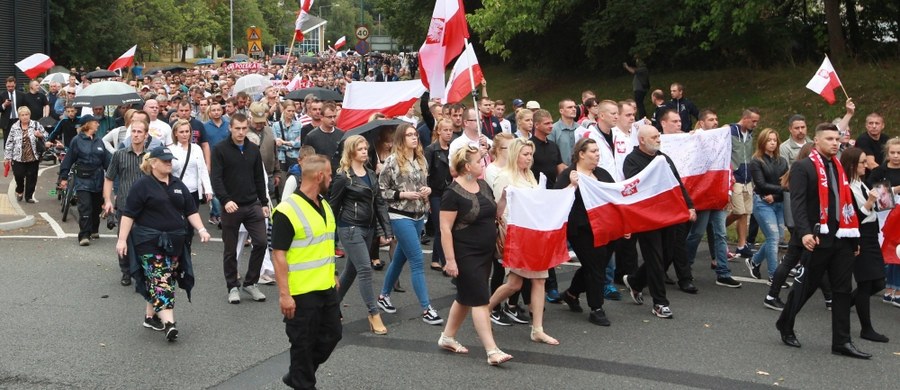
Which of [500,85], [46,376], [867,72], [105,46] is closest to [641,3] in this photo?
[867,72]

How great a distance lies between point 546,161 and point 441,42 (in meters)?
2.25

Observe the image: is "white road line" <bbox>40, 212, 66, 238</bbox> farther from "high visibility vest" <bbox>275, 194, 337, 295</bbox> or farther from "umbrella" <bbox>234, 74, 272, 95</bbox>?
"high visibility vest" <bbox>275, 194, 337, 295</bbox>

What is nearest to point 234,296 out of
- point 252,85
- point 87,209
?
point 87,209

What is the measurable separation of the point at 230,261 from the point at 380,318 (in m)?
1.80

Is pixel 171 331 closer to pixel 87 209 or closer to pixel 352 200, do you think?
pixel 352 200

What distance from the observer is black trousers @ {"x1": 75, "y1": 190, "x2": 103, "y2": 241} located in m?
13.0

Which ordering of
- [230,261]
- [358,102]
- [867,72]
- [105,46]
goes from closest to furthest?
[230,261] → [358,102] → [867,72] → [105,46]

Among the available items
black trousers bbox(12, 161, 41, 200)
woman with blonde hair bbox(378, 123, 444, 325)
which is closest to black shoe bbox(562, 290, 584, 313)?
woman with blonde hair bbox(378, 123, 444, 325)

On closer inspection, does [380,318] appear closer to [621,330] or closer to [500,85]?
[621,330]

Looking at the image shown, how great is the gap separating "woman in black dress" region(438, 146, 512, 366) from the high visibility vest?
132 cm

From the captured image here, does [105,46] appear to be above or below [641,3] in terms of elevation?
below

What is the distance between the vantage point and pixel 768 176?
1080 centimetres

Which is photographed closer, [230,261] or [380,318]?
[380,318]

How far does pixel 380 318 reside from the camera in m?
8.82
